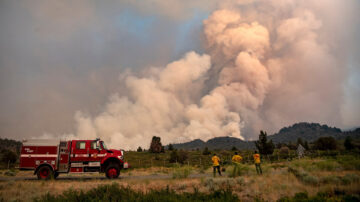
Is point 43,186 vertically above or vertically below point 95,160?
below

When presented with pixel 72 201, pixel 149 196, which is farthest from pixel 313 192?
pixel 72 201

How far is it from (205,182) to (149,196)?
17.0 ft

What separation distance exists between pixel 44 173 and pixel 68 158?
225cm

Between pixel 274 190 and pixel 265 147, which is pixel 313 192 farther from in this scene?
pixel 265 147

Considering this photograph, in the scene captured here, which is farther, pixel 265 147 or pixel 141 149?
pixel 141 149

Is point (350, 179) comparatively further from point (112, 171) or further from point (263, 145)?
point (263, 145)

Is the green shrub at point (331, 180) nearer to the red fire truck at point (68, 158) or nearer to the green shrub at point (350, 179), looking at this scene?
the green shrub at point (350, 179)

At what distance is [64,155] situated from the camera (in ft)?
59.9

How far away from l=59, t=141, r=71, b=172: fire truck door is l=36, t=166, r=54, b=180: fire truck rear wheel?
810 millimetres

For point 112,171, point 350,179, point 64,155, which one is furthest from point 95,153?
point 350,179

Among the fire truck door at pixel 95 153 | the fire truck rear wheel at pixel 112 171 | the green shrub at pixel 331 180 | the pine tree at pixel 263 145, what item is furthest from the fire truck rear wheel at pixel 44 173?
the pine tree at pixel 263 145

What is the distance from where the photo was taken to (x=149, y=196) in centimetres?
877

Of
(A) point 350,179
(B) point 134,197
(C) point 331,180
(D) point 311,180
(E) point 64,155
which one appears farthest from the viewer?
(E) point 64,155

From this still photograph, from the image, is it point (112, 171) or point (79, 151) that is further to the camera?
point (79, 151)
